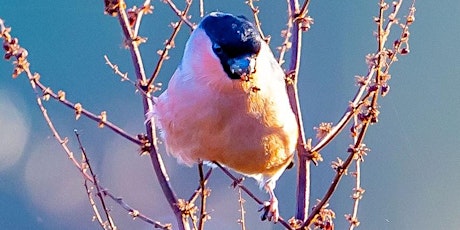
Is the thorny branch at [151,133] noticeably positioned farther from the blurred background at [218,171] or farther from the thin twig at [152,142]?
the blurred background at [218,171]

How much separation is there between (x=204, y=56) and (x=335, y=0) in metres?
1.24

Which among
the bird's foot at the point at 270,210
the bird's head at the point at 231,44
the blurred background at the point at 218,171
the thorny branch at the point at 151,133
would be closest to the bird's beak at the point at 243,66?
the bird's head at the point at 231,44

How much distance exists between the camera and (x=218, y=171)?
2.24 metres

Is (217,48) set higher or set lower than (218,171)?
lower

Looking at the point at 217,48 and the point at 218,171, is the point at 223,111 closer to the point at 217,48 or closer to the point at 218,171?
the point at 217,48

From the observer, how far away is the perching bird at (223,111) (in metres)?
1.02

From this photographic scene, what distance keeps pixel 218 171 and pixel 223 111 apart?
123 cm

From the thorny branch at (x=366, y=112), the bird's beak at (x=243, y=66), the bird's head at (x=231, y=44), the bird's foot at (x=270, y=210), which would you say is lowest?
the thorny branch at (x=366, y=112)

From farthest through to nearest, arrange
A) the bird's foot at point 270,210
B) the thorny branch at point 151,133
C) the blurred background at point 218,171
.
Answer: the blurred background at point 218,171, the bird's foot at point 270,210, the thorny branch at point 151,133

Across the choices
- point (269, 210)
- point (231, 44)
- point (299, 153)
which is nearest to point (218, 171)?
point (269, 210)

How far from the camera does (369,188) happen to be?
7.36 feet

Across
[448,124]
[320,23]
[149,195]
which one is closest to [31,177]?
[149,195]

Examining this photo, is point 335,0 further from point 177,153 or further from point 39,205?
point 177,153

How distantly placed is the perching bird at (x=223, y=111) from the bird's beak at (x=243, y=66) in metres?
0.02
